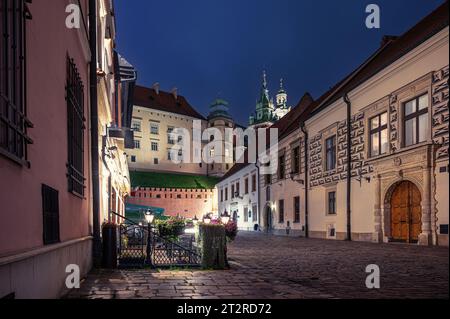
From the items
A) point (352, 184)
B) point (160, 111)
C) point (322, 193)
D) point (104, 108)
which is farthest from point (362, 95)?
point (160, 111)

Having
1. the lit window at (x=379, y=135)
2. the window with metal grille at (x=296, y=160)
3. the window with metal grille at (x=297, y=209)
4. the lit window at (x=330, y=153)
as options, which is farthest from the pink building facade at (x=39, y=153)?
the window with metal grille at (x=296, y=160)

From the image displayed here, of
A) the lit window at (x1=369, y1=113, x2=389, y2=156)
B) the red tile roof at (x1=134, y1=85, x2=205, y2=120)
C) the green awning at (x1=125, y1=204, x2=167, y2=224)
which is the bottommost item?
the green awning at (x1=125, y1=204, x2=167, y2=224)

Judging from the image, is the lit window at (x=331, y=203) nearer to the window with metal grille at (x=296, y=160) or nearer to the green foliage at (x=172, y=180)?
the window with metal grille at (x=296, y=160)

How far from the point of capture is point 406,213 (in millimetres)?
16094

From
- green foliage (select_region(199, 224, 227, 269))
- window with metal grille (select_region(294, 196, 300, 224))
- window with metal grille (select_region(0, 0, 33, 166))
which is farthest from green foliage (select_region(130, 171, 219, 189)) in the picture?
window with metal grille (select_region(0, 0, 33, 166))

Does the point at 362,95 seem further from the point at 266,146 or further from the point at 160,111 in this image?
the point at 160,111

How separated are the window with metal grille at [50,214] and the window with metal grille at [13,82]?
3.32 ft

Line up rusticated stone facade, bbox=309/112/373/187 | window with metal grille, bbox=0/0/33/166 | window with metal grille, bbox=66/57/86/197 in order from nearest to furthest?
window with metal grille, bbox=0/0/33/166 < window with metal grille, bbox=66/57/86/197 < rusticated stone facade, bbox=309/112/373/187

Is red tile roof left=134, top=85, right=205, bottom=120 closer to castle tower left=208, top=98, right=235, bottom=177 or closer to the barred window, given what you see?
castle tower left=208, top=98, right=235, bottom=177

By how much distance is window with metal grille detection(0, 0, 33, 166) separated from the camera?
3414mm

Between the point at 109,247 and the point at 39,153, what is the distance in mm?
5153

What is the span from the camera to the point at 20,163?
3707mm

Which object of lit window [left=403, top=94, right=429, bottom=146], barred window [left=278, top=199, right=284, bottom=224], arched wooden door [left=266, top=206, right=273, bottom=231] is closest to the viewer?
lit window [left=403, top=94, right=429, bottom=146]
